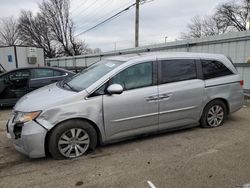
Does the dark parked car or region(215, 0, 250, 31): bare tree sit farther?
region(215, 0, 250, 31): bare tree

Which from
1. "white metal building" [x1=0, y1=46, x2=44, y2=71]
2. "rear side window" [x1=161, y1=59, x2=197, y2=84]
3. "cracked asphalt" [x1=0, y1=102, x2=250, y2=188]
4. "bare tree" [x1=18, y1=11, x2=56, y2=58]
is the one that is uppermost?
"bare tree" [x1=18, y1=11, x2=56, y2=58]

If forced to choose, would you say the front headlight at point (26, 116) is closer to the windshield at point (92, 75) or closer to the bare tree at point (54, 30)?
the windshield at point (92, 75)

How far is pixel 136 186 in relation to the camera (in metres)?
2.84

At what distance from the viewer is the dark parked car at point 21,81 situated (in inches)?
277

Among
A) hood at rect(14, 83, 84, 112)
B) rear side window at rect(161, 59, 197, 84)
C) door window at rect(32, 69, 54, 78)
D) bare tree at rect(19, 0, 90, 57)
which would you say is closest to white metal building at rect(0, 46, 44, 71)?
door window at rect(32, 69, 54, 78)

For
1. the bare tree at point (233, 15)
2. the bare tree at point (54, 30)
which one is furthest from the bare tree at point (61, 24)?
the bare tree at point (233, 15)

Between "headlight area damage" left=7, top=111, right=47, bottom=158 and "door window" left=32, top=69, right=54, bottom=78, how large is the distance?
4191 millimetres

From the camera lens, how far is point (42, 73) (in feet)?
24.6

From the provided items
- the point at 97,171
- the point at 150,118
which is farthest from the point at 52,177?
the point at 150,118

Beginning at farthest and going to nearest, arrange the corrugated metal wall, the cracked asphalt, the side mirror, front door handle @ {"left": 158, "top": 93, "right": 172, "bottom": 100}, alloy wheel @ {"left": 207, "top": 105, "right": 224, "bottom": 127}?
the corrugated metal wall
alloy wheel @ {"left": 207, "top": 105, "right": 224, "bottom": 127}
front door handle @ {"left": 158, "top": 93, "right": 172, "bottom": 100}
the side mirror
the cracked asphalt

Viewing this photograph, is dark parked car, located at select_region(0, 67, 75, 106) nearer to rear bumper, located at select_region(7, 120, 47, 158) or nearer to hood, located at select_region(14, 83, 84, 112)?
hood, located at select_region(14, 83, 84, 112)

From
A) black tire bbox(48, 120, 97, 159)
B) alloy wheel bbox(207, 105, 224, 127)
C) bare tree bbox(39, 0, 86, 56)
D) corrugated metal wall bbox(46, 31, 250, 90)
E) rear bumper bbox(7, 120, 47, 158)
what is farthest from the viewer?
bare tree bbox(39, 0, 86, 56)

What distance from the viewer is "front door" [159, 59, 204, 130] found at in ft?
13.8

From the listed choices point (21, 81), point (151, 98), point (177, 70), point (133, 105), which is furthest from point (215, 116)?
point (21, 81)
